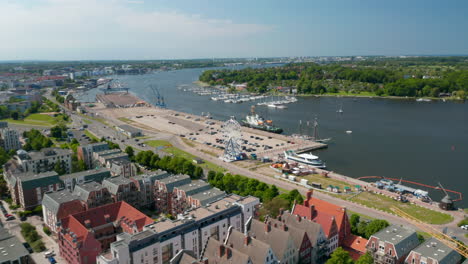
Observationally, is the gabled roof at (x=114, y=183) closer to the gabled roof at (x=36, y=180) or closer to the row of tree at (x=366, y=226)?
the gabled roof at (x=36, y=180)

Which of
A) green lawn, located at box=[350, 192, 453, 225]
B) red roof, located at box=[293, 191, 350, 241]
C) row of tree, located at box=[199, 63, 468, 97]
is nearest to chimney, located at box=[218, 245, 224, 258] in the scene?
red roof, located at box=[293, 191, 350, 241]

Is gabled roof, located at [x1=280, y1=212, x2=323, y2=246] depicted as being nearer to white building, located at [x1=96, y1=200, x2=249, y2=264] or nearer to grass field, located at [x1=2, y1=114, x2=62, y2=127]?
white building, located at [x1=96, y1=200, x2=249, y2=264]

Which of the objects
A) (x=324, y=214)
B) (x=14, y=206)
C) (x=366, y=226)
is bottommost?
(x=14, y=206)

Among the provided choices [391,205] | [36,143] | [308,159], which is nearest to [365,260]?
[391,205]

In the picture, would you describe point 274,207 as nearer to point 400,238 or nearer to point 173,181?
point 400,238

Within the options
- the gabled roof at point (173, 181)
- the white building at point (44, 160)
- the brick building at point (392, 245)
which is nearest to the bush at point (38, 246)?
the gabled roof at point (173, 181)
